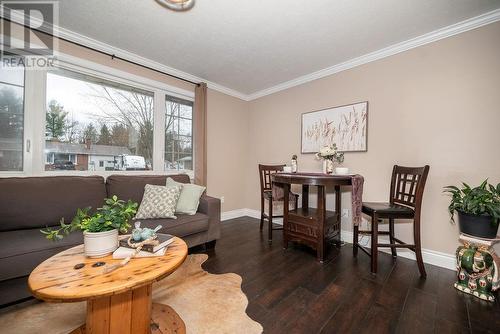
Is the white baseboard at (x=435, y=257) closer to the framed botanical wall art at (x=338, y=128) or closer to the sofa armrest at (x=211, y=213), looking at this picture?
the framed botanical wall art at (x=338, y=128)

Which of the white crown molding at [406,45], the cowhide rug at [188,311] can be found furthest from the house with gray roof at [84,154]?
the white crown molding at [406,45]

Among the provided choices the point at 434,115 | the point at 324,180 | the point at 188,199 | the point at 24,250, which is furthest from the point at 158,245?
the point at 434,115

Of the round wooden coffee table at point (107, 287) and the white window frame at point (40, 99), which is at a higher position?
the white window frame at point (40, 99)

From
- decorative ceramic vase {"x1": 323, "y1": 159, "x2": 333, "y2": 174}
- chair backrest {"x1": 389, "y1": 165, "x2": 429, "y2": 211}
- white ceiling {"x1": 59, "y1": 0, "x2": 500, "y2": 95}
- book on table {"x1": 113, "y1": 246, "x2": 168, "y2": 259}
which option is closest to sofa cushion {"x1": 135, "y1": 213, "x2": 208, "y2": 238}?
book on table {"x1": 113, "y1": 246, "x2": 168, "y2": 259}

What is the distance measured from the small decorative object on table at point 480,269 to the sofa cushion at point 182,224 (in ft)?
8.06

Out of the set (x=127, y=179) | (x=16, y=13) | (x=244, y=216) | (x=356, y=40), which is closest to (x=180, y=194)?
(x=127, y=179)

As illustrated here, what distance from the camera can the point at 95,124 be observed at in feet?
8.39

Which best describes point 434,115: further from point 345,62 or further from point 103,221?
point 103,221

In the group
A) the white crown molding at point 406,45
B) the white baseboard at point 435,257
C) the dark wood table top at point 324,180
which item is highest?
the white crown molding at point 406,45

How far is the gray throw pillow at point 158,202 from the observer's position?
2180 millimetres

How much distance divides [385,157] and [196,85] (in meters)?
3.02

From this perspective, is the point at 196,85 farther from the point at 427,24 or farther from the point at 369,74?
the point at 427,24

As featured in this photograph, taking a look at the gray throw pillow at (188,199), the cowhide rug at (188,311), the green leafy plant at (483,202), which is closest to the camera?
the cowhide rug at (188,311)

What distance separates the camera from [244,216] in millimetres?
4070
